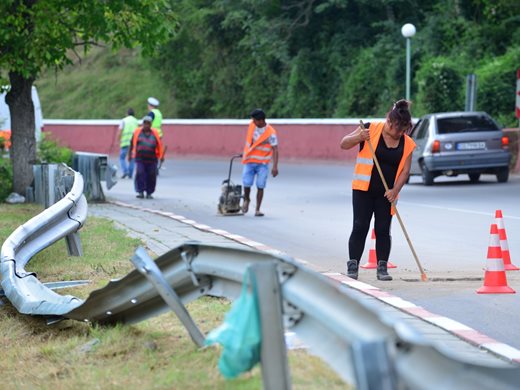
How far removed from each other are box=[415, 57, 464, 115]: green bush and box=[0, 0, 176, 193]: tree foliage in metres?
16.8

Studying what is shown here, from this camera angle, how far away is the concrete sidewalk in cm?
724

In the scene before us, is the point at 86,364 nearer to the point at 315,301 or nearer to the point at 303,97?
the point at 315,301

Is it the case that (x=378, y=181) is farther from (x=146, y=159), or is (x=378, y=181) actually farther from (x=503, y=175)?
(x=503, y=175)

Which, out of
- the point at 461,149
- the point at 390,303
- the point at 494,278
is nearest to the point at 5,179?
the point at 461,149

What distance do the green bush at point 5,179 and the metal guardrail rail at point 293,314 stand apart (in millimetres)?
12747

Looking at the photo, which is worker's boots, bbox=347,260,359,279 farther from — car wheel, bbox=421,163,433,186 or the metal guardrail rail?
car wheel, bbox=421,163,433,186

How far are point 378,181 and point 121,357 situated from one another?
15.5 feet

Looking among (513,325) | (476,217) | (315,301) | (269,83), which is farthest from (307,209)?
(269,83)

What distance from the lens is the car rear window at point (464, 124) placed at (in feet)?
89.9

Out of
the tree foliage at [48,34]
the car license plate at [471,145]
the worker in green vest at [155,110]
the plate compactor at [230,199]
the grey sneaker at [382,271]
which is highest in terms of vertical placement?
the tree foliage at [48,34]

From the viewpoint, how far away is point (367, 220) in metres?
11.4

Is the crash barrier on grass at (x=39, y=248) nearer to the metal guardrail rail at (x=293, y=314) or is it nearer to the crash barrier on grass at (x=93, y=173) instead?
the metal guardrail rail at (x=293, y=314)

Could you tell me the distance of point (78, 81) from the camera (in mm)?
64938

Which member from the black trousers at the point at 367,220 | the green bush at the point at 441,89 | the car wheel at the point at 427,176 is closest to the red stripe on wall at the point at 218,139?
the green bush at the point at 441,89
